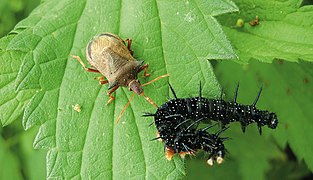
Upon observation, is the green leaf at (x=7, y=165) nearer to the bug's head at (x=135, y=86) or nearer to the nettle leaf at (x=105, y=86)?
the nettle leaf at (x=105, y=86)

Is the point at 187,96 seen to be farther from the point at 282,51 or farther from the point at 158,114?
the point at 282,51

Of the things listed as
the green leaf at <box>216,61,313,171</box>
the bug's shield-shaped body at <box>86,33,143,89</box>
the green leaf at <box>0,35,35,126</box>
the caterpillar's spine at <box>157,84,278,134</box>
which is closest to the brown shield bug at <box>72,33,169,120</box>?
the bug's shield-shaped body at <box>86,33,143,89</box>

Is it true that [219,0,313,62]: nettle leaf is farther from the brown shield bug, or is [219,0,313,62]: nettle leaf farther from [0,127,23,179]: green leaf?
[0,127,23,179]: green leaf

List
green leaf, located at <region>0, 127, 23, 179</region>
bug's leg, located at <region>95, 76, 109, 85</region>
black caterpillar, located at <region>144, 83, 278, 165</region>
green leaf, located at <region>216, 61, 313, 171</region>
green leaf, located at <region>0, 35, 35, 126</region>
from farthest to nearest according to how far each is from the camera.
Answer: green leaf, located at <region>0, 127, 23, 179</region>
green leaf, located at <region>216, 61, 313, 171</region>
green leaf, located at <region>0, 35, 35, 126</region>
bug's leg, located at <region>95, 76, 109, 85</region>
black caterpillar, located at <region>144, 83, 278, 165</region>

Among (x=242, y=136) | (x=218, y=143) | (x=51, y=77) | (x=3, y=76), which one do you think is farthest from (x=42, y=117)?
(x=242, y=136)

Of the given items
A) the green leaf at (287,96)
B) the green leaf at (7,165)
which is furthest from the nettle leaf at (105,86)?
the green leaf at (7,165)

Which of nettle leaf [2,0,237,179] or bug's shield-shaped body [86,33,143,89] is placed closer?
nettle leaf [2,0,237,179]

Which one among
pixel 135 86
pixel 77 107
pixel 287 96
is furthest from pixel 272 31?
pixel 77 107

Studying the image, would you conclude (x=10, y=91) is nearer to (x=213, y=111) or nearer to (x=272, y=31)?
(x=213, y=111)
